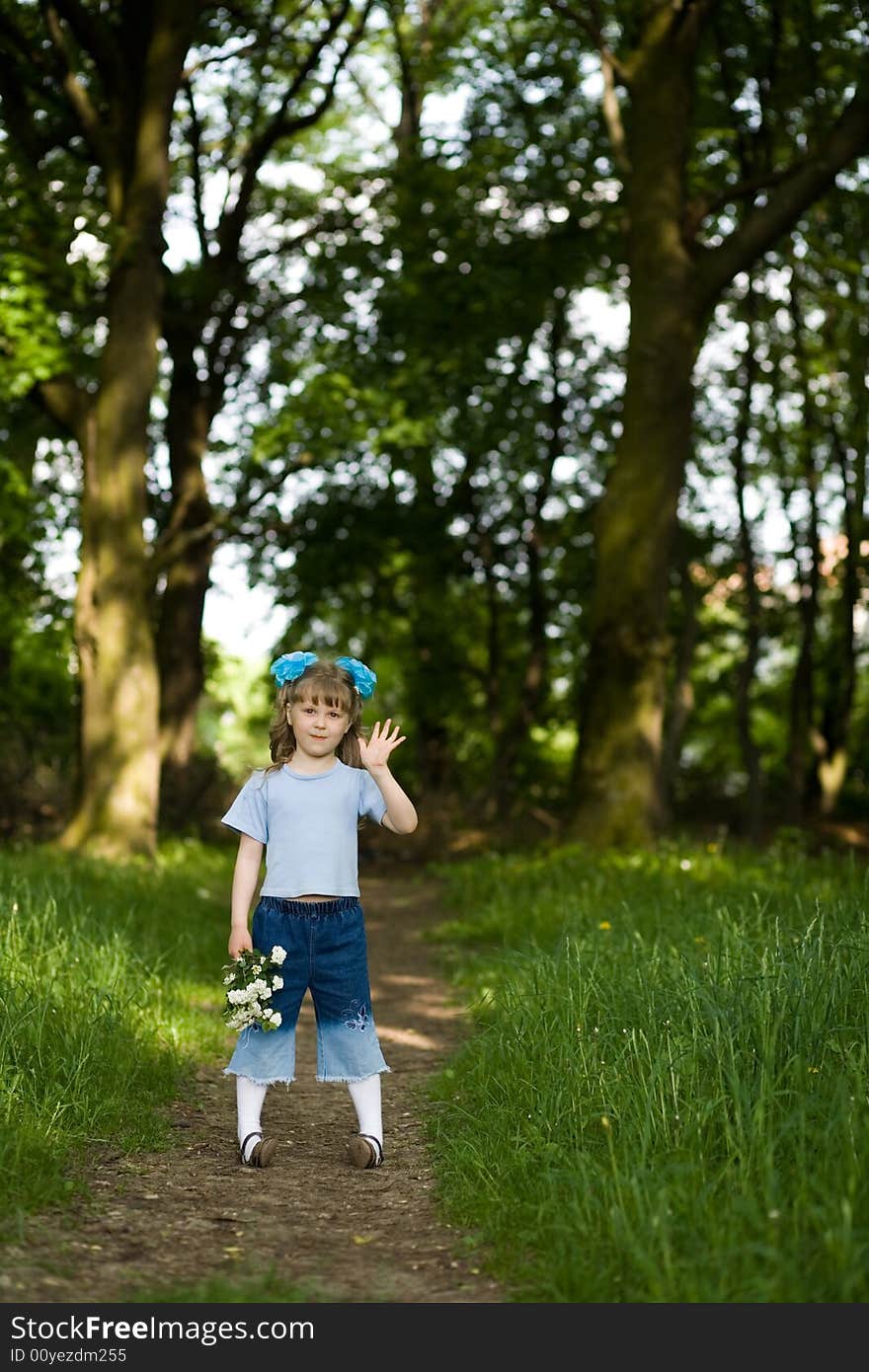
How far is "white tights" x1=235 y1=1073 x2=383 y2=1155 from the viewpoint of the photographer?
15.9ft

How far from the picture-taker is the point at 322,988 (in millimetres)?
4961

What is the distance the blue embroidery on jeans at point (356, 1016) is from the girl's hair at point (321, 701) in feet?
2.82

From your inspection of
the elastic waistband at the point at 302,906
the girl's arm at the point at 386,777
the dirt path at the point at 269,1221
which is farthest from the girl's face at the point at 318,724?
the dirt path at the point at 269,1221

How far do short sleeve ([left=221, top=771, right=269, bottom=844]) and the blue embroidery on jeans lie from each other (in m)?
0.66

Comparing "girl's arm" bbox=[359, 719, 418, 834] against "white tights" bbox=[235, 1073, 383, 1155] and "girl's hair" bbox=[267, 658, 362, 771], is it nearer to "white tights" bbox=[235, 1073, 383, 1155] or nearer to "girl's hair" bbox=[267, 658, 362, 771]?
"girl's hair" bbox=[267, 658, 362, 771]

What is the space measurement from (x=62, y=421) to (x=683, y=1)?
21.6 ft

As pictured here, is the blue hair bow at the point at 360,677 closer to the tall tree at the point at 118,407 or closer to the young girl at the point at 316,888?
the young girl at the point at 316,888

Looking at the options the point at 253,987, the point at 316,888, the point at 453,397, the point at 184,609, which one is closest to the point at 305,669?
the point at 316,888

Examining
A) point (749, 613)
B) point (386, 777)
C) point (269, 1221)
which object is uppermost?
point (749, 613)

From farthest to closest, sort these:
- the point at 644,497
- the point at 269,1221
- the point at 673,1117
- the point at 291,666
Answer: the point at 644,497 < the point at 291,666 < the point at 269,1221 < the point at 673,1117

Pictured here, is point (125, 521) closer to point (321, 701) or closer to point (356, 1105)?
point (321, 701)

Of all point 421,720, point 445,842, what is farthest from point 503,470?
point 445,842

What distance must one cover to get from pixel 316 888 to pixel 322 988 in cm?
36

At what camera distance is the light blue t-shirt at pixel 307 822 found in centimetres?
492
